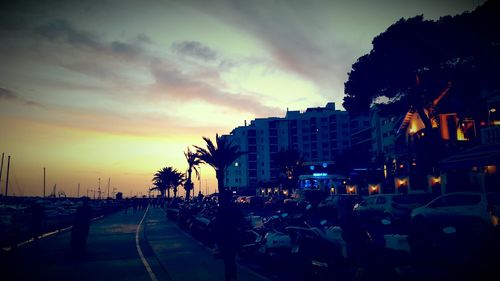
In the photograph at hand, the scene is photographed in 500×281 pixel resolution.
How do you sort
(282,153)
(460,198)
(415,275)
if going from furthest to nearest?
(282,153) < (460,198) < (415,275)

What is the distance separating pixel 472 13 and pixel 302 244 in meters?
30.4

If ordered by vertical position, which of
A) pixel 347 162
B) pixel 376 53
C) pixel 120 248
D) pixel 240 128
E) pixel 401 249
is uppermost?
pixel 240 128

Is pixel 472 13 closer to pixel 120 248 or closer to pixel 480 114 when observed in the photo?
pixel 480 114

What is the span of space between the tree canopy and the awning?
372 inches

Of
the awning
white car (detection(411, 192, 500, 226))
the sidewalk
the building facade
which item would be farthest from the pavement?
the building facade

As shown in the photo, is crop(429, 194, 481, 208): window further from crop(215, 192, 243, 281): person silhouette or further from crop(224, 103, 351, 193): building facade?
crop(224, 103, 351, 193): building facade

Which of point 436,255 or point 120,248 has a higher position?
point 436,255

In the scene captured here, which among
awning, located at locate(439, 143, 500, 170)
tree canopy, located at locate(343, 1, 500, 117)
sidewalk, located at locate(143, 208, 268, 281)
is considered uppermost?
tree canopy, located at locate(343, 1, 500, 117)

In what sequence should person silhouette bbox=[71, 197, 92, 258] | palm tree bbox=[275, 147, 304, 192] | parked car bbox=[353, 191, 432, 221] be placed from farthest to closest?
1. palm tree bbox=[275, 147, 304, 192]
2. parked car bbox=[353, 191, 432, 221]
3. person silhouette bbox=[71, 197, 92, 258]

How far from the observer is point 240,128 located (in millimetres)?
126500

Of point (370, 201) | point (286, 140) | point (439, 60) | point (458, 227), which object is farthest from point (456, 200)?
point (286, 140)

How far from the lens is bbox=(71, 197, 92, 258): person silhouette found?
13211mm

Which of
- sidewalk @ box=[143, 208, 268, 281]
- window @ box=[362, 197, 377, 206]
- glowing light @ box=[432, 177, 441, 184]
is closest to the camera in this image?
sidewalk @ box=[143, 208, 268, 281]

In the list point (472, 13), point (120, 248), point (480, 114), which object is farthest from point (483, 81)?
point (120, 248)
